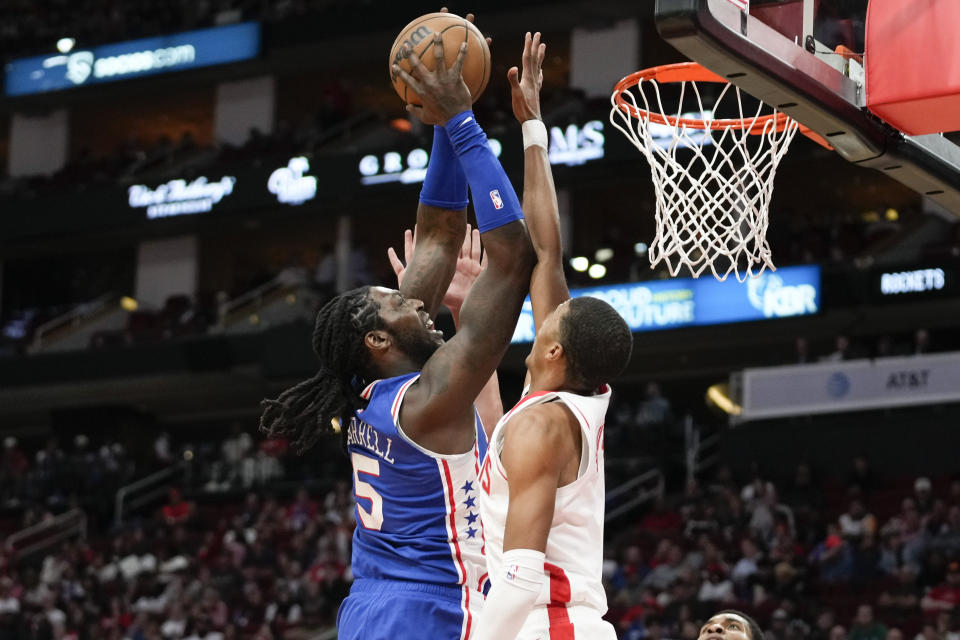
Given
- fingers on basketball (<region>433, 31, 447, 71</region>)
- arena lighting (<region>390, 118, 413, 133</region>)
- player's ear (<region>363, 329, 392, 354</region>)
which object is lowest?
player's ear (<region>363, 329, 392, 354</region>)

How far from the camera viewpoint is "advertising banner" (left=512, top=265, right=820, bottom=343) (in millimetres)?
17344

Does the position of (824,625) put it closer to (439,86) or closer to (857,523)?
(857,523)

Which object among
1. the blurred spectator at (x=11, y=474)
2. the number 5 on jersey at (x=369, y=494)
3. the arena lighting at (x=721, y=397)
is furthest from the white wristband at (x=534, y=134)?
the blurred spectator at (x=11, y=474)

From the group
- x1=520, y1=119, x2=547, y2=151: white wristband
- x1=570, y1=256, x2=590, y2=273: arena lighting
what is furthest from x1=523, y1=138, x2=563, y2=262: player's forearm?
x1=570, y1=256, x2=590, y2=273: arena lighting

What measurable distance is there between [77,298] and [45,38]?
526 centimetres

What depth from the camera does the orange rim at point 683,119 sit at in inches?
206

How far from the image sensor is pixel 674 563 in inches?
532

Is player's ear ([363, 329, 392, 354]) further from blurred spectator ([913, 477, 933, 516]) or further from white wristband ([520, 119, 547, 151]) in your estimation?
blurred spectator ([913, 477, 933, 516])

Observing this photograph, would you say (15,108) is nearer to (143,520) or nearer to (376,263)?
(376,263)

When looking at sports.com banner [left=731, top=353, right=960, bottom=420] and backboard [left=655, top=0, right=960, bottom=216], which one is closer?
backboard [left=655, top=0, right=960, bottom=216]

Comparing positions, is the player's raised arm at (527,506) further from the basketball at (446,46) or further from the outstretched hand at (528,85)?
the basketball at (446,46)

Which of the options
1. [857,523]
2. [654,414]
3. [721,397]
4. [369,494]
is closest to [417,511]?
[369,494]

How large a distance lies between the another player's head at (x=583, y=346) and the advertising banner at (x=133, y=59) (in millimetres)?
21535

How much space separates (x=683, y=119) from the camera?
5.90m
